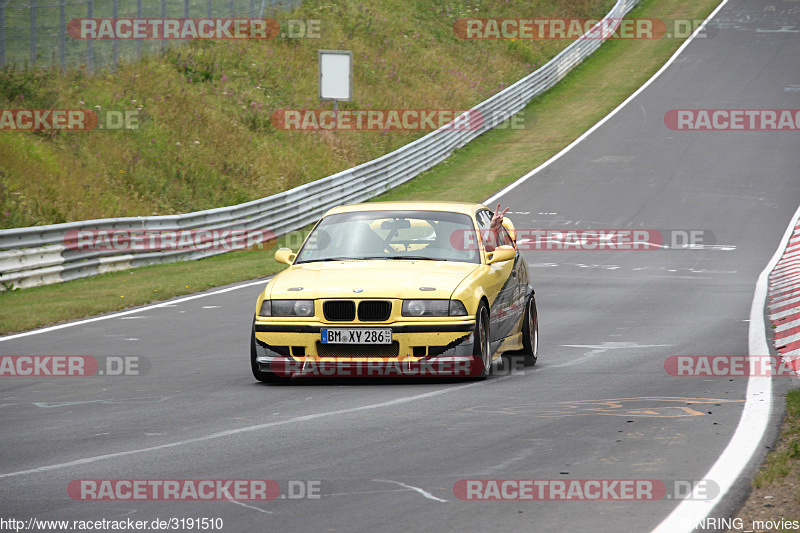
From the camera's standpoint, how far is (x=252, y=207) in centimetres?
2605

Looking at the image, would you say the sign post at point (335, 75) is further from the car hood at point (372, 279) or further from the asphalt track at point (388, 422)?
the car hood at point (372, 279)

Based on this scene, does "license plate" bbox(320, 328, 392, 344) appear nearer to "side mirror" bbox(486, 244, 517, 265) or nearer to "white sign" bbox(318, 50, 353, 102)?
"side mirror" bbox(486, 244, 517, 265)

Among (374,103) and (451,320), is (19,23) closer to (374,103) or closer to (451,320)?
(374,103)

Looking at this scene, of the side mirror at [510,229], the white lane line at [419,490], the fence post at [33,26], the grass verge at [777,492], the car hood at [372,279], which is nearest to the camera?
the grass verge at [777,492]

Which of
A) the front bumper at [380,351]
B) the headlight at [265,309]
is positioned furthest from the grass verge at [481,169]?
the front bumper at [380,351]

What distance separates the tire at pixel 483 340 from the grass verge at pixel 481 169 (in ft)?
21.9

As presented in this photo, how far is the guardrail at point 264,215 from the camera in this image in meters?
18.8

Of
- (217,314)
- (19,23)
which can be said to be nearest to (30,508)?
(217,314)

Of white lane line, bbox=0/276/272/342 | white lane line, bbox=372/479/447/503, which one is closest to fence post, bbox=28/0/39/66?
white lane line, bbox=0/276/272/342

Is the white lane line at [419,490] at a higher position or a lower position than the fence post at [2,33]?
lower

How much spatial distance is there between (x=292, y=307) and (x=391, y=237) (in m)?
1.61

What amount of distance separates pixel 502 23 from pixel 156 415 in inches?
1944

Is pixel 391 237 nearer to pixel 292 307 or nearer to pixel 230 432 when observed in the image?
pixel 292 307

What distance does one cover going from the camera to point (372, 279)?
9.35 meters
